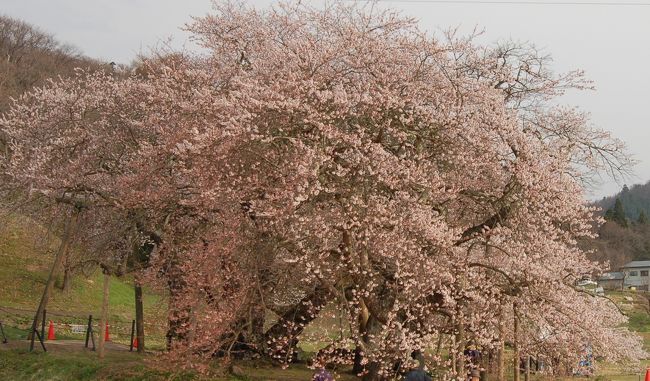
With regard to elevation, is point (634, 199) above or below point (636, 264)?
above

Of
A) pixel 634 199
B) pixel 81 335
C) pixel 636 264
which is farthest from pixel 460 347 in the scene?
pixel 634 199

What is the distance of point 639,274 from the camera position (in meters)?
83.1

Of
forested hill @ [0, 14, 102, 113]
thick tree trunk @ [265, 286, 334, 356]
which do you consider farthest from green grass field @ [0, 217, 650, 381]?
forested hill @ [0, 14, 102, 113]

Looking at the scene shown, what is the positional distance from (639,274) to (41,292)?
73061mm

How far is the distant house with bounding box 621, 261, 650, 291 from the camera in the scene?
3169 inches

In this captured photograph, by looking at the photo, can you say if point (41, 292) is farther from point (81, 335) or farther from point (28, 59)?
point (28, 59)

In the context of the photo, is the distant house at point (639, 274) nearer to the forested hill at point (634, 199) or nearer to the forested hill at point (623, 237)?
the forested hill at point (623, 237)

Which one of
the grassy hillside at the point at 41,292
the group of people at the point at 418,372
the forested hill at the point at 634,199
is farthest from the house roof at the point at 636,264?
the group of people at the point at 418,372

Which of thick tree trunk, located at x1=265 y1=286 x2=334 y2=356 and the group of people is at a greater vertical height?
thick tree trunk, located at x1=265 y1=286 x2=334 y2=356

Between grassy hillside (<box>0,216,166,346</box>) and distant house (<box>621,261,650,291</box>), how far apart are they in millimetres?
63237

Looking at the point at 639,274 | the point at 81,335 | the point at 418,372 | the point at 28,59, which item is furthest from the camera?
the point at 639,274

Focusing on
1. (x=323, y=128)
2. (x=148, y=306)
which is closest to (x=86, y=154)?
(x=323, y=128)

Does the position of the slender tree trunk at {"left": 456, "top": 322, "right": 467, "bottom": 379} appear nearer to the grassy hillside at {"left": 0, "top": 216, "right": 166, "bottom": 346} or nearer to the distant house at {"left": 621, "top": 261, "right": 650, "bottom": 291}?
the grassy hillside at {"left": 0, "top": 216, "right": 166, "bottom": 346}

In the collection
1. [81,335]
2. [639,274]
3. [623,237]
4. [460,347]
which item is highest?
[623,237]
